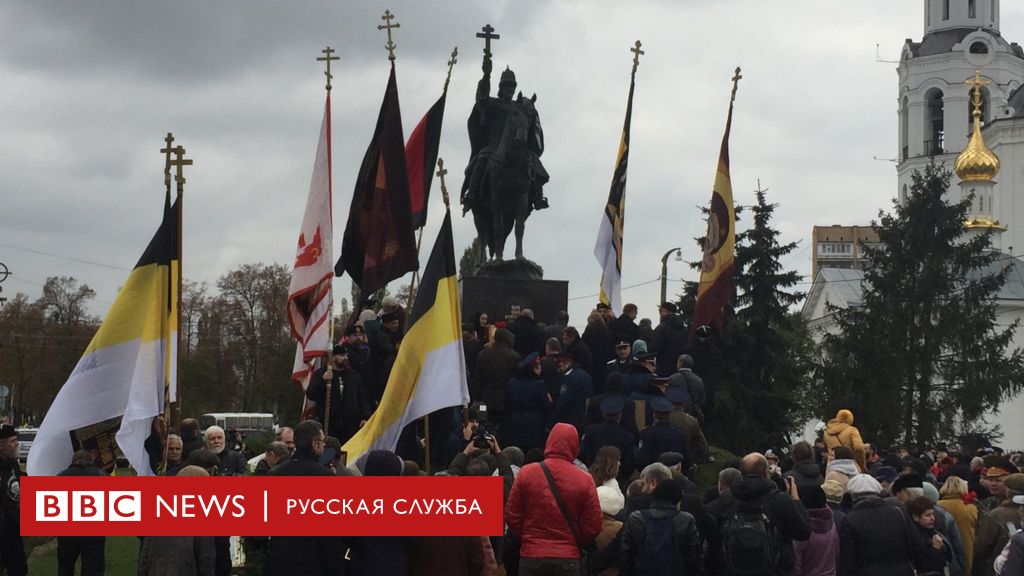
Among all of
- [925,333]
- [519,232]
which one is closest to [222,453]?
[519,232]

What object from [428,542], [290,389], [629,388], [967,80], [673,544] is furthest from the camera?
[967,80]

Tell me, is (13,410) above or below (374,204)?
below

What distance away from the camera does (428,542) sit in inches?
353

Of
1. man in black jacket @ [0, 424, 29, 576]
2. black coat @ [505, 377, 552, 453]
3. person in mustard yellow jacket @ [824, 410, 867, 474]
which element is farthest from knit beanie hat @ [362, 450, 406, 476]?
person in mustard yellow jacket @ [824, 410, 867, 474]

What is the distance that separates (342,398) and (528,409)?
225 centimetres

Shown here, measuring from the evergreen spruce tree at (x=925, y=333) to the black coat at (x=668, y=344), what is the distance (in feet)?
83.5

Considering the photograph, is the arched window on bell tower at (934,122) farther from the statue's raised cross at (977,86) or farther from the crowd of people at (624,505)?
the crowd of people at (624,505)

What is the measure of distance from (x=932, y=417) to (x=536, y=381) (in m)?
29.2

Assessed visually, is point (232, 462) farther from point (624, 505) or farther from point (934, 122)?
point (934, 122)

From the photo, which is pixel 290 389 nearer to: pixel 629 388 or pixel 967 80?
pixel 629 388

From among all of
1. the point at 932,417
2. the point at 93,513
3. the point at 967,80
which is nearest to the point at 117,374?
the point at 93,513

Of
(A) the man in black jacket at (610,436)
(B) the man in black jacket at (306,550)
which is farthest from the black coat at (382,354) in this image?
(B) the man in black jacket at (306,550)

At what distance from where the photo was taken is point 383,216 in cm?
1383

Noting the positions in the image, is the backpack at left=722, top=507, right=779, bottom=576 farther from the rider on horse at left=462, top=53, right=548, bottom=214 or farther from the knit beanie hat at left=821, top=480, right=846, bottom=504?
the rider on horse at left=462, top=53, right=548, bottom=214
